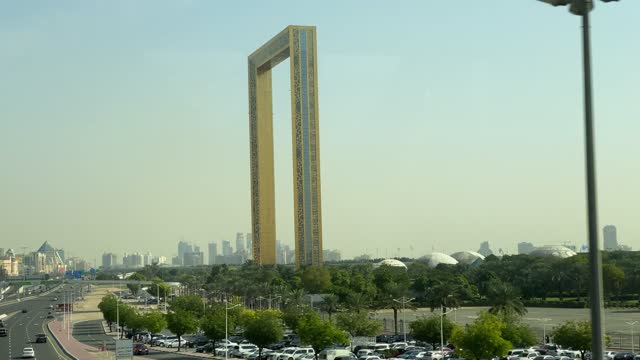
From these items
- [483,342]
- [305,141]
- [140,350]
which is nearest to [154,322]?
[140,350]

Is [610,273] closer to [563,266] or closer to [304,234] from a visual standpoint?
[563,266]

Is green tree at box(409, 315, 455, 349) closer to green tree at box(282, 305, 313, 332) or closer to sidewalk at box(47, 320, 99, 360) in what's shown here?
green tree at box(282, 305, 313, 332)

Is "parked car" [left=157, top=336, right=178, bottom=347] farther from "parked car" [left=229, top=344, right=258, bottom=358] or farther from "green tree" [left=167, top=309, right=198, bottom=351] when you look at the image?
"parked car" [left=229, top=344, right=258, bottom=358]

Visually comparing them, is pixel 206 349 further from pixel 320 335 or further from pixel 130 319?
pixel 130 319

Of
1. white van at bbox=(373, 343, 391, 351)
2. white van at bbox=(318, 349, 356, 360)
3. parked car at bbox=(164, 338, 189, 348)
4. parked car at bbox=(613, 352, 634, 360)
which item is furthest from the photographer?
parked car at bbox=(164, 338, 189, 348)

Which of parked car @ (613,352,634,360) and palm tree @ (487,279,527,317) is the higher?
palm tree @ (487,279,527,317)

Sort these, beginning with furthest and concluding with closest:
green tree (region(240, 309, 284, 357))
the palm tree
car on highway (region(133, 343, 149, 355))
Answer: car on highway (region(133, 343, 149, 355))
the palm tree
green tree (region(240, 309, 284, 357))

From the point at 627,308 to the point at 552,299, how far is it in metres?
21.0

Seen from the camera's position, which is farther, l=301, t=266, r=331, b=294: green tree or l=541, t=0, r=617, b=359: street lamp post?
l=301, t=266, r=331, b=294: green tree

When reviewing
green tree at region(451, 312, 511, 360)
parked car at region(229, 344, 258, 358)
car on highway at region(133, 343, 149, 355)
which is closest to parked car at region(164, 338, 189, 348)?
car on highway at region(133, 343, 149, 355)

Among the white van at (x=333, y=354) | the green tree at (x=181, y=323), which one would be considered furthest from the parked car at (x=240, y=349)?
the white van at (x=333, y=354)

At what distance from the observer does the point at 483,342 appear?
5662 cm

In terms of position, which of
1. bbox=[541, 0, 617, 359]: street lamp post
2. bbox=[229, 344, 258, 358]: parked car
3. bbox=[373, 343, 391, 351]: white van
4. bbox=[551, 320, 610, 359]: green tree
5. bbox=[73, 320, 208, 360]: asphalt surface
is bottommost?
bbox=[73, 320, 208, 360]: asphalt surface

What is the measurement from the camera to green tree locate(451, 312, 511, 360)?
56562 millimetres
